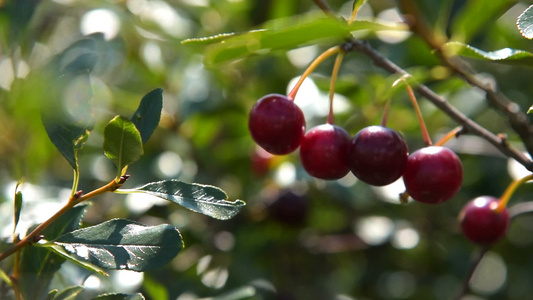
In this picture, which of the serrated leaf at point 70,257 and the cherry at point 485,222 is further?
the cherry at point 485,222

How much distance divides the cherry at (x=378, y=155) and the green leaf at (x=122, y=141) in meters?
0.45

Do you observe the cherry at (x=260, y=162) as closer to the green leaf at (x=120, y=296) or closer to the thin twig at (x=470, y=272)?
the thin twig at (x=470, y=272)

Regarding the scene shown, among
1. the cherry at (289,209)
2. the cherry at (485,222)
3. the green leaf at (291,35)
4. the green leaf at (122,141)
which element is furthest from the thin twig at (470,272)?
the green leaf at (122,141)

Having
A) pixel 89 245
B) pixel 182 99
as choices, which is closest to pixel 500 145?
pixel 89 245

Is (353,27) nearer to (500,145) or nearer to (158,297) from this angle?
(500,145)

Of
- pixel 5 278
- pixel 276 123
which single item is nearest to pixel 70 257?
pixel 5 278

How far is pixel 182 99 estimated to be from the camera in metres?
2.41

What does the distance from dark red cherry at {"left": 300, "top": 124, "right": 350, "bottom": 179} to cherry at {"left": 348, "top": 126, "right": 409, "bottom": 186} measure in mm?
45

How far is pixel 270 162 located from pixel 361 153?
43.0 inches

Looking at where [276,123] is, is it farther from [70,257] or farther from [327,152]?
[70,257]

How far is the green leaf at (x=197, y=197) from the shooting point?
113 cm

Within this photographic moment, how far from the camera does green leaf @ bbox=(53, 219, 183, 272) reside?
3.58 ft

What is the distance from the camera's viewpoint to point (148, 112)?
120 centimetres

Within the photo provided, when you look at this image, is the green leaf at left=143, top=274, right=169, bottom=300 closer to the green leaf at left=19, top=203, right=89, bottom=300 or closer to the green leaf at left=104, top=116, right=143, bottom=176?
the green leaf at left=19, top=203, right=89, bottom=300
